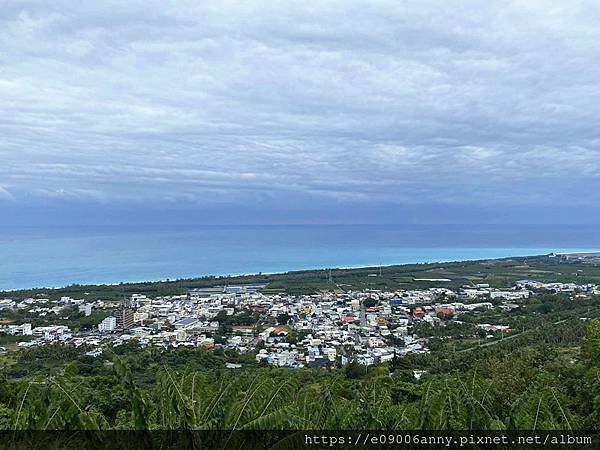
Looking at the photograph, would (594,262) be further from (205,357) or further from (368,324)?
(205,357)

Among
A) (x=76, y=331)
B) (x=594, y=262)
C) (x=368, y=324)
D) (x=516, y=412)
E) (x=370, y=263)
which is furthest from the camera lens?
(x=370, y=263)

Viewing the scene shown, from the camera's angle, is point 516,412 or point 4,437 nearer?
point 4,437

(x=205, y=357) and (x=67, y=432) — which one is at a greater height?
(x=67, y=432)

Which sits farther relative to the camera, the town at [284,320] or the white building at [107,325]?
the white building at [107,325]

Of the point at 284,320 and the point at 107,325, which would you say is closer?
the point at 107,325

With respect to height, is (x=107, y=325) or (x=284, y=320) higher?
(x=107, y=325)

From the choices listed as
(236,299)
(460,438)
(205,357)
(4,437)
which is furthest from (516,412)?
(236,299)

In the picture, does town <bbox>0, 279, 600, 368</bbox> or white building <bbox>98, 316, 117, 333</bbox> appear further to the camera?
white building <bbox>98, 316, 117, 333</bbox>

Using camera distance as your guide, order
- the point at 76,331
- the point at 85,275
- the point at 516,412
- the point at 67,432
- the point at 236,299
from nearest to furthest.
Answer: the point at 67,432 < the point at 516,412 < the point at 76,331 < the point at 236,299 < the point at 85,275
